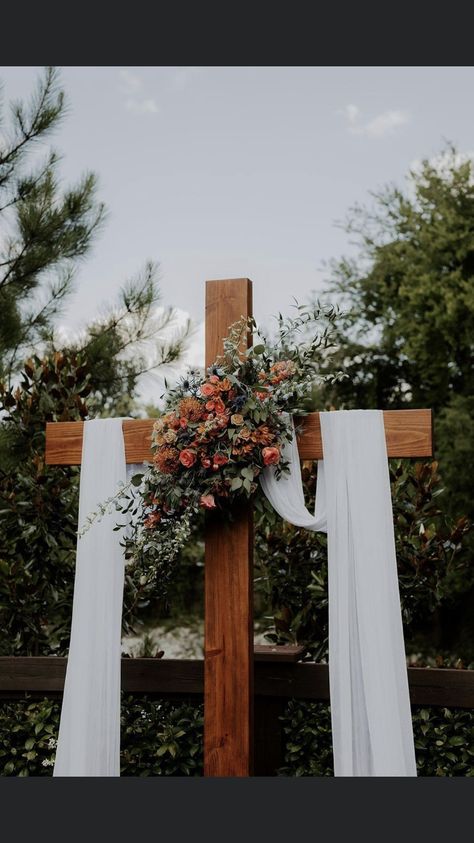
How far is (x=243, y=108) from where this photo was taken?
11023 millimetres

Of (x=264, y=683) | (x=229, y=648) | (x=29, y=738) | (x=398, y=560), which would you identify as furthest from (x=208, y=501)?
(x=29, y=738)

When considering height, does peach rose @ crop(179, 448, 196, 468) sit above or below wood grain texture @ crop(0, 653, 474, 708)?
above

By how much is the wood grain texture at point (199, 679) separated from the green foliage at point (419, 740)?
4.9 inches

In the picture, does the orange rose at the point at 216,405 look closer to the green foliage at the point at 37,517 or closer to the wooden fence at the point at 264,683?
the wooden fence at the point at 264,683

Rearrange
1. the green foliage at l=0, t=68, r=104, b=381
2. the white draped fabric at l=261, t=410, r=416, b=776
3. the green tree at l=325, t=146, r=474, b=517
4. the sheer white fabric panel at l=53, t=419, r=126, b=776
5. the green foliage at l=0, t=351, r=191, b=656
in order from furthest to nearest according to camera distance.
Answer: the green tree at l=325, t=146, r=474, b=517, the green foliage at l=0, t=68, r=104, b=381, the green foliage at l=0, t=351, r=191, b=656, the sheer white fabric panel at l=53, t=419, r=126, b=776, the white draped fabric at l=261, t=410, r=416, b=776

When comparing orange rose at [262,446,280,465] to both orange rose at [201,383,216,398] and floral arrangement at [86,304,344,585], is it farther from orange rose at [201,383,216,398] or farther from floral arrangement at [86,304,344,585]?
orange rose at [201,383,216,398]

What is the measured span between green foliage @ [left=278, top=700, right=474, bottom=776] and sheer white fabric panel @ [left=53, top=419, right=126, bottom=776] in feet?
3.60

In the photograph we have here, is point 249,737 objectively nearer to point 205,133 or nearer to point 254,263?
point 254,263

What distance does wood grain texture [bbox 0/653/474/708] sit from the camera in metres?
3.95

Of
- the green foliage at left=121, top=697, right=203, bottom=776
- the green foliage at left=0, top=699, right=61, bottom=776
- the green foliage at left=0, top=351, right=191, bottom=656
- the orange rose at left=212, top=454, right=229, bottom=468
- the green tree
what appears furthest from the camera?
the green tree

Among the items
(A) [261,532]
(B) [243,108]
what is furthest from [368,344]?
(A) [261,532]

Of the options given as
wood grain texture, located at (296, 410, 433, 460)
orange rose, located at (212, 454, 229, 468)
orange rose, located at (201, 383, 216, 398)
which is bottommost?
orange rose, located at (212, 454, 229, 468)

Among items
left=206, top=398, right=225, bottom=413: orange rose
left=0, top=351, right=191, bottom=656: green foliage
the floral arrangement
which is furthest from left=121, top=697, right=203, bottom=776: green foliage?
left=206, top=398, right=225, bottom=413: orange rose

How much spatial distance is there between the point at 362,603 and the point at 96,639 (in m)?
1.11
